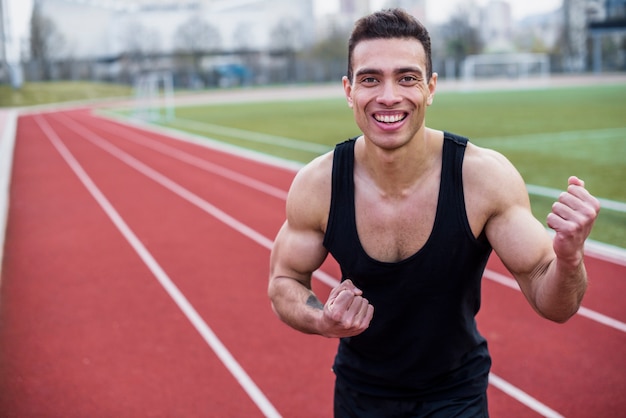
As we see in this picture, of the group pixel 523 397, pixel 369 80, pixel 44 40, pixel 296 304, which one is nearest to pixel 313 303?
pixel 296 304

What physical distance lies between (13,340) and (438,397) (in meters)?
4.24

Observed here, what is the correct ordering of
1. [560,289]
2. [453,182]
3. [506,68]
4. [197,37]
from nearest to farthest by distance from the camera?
1. [560,289]
2. [453,182]
3. [506,68]
4. [197,37]

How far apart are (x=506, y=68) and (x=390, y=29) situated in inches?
2735

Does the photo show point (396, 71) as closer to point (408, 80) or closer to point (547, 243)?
point (408, 80)

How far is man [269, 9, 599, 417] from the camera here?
245cm

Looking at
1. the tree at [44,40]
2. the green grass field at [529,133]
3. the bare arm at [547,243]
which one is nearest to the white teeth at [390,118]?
the bare arm at [547,243]

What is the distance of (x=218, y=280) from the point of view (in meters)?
7.16

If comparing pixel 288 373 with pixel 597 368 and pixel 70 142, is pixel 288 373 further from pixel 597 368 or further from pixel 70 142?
pixel 70 142

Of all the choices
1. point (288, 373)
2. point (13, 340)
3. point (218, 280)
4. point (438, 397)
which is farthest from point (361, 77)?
point (218, 280)

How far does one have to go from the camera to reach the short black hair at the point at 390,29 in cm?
246

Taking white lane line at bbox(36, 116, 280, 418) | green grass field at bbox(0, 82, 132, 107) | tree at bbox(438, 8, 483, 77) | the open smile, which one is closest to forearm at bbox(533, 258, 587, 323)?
the open smile

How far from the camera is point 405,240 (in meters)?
2.54

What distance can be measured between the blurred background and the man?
5917 cm

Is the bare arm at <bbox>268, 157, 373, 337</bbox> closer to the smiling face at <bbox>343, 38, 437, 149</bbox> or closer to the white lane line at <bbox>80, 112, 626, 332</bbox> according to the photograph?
the smiling face at <bbox>343, 38, 437, 149</bbox>
